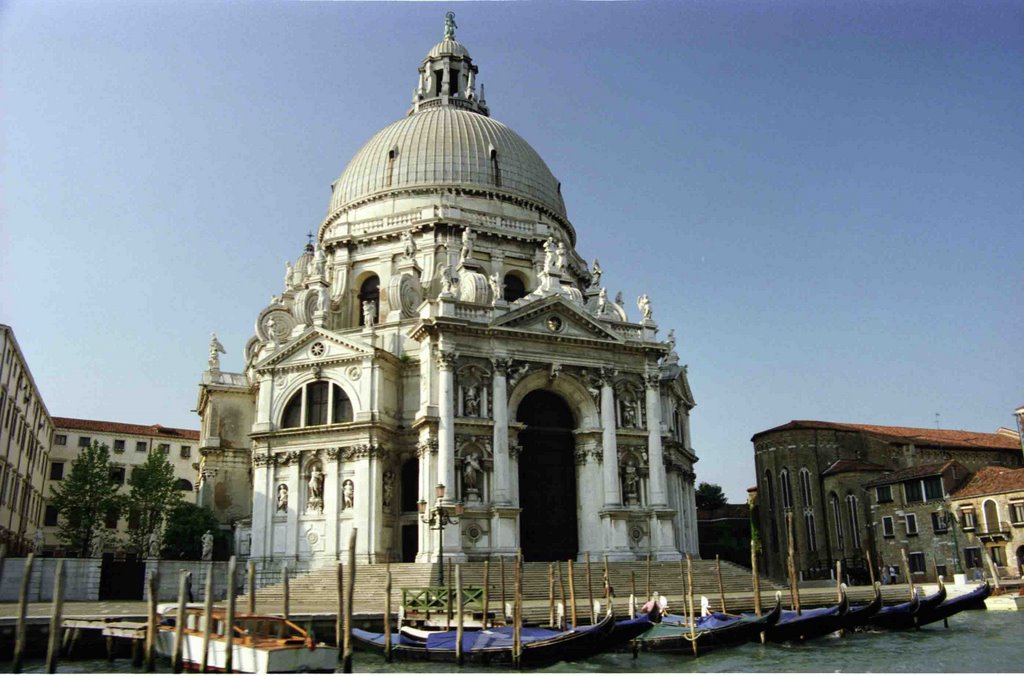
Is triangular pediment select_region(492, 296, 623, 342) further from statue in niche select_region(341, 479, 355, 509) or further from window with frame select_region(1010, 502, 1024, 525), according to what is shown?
window with frame select_region(1010, 502, 1024, 525)

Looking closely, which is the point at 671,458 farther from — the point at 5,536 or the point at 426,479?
the point at 5,536

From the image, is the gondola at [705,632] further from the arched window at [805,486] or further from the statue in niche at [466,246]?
the arched window at [805,486]

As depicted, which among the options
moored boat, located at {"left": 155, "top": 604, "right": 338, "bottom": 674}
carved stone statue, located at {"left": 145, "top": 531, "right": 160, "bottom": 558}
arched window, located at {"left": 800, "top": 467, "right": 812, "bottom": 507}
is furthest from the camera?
arched window, located at {"left": 800, "top": 467, "right": 812, "bottom": 507}

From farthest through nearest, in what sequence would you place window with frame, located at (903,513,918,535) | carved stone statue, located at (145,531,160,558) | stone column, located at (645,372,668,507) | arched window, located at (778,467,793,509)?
arched window, located at (778,467,793,509) → window with frame, located at (903,513,918,535) → carved stone statue, located at (145,531,160,558) → stone column, located at (645,372,668,507)

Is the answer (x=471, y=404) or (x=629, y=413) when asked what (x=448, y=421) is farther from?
(x=629, y=413)

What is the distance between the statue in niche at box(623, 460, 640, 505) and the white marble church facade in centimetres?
4

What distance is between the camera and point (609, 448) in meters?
31.6

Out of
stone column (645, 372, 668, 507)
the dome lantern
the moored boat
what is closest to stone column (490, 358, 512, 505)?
stone column (645, 372, 668, 507)

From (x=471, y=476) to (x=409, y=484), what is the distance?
412 cm

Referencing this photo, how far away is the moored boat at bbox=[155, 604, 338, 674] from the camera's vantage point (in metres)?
15.9

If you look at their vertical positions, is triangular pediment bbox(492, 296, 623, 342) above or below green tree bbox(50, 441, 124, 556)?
above

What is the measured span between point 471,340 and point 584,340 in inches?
160

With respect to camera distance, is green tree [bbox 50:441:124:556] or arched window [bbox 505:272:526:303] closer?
green tree [bbox 50:441:124:556]

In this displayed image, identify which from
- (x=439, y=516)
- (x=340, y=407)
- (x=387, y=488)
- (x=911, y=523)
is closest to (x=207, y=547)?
(x=387, y=488)
